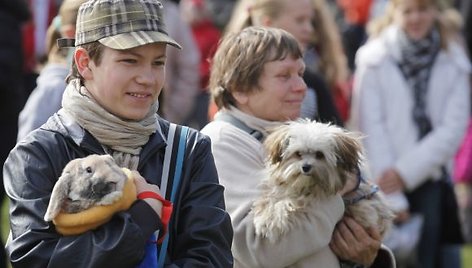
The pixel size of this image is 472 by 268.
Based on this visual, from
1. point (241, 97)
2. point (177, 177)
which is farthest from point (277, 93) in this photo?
point (177, 177)

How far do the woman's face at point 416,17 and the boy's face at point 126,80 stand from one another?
4490 millimetres

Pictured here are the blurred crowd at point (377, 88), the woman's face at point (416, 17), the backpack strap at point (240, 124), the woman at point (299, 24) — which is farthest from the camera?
the woman's face at point (416, 17)

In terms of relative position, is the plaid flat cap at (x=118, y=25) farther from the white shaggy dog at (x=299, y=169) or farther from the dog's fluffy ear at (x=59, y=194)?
the white shaggy dog at (x=299, y=169)

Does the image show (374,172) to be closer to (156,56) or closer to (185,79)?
(185,79)

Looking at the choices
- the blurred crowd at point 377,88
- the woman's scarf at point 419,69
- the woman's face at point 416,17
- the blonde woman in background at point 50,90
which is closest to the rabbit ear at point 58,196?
the blonde woman in background at point 50,90

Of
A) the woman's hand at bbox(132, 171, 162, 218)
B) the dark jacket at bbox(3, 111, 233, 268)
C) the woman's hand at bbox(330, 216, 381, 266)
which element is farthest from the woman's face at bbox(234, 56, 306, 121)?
the woman's hand at bbox(132, 171, 162, 218)

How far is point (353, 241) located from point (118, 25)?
4.61 ft

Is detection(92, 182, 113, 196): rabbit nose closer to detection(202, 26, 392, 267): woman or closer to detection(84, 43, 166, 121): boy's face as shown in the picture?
detection(84, 43, 166, 121): boy's face

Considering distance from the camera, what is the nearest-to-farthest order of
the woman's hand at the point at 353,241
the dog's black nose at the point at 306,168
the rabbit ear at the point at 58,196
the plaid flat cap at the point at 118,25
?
the rabbit ear at the point at 58,196 → the plaid flat cap at the point at 118,25 → the dog's black nose at the point at 306,168 → the woman's hand at the point at 353,241

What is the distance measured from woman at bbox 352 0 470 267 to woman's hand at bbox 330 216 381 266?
3.31m

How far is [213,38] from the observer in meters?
11.2

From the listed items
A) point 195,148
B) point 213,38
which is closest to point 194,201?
point 195,148

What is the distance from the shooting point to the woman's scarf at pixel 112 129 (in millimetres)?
3982

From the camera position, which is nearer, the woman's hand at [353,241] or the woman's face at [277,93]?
the woman's hand at [353,241]
